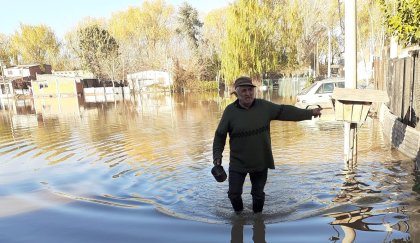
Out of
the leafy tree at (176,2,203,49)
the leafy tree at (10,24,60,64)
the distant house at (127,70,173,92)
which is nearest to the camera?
the distant house at (127,70,173,92)

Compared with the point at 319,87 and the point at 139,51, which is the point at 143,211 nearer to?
the point at 319,87

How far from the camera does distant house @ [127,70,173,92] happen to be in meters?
53.8

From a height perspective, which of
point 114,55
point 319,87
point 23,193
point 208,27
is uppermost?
point 208,27

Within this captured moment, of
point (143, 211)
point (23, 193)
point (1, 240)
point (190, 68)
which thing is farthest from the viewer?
point (190, 68)

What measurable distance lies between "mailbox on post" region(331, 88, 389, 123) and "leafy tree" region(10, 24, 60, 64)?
80.7 m

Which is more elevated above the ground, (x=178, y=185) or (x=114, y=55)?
(x=114, y=55)

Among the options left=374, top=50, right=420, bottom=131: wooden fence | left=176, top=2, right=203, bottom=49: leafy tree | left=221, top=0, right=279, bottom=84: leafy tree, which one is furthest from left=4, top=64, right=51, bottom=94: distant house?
left=374, top=50, right=420, bottom=131: wooden fence

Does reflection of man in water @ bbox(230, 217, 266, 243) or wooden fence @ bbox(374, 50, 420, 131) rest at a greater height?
wooden fence @ bbox(374, 50, 420, 131)

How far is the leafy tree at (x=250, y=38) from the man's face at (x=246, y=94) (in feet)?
96.7

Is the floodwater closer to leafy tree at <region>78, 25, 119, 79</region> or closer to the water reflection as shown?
the water reflection

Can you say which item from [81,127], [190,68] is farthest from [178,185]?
[190,68]

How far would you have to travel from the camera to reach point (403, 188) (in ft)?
17.8

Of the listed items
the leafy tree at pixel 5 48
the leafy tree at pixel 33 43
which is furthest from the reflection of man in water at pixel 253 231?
the leafy tree at pixel 5 48

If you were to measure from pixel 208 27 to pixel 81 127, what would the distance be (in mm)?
46951
